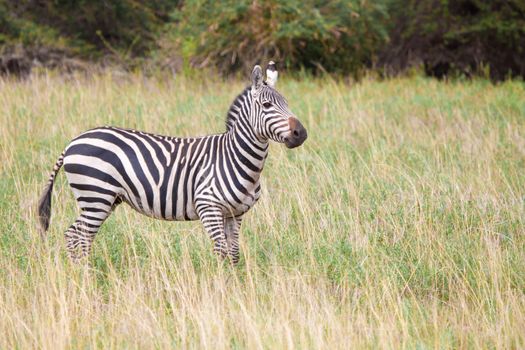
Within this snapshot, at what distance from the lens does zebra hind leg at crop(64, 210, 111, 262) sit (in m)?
5.66

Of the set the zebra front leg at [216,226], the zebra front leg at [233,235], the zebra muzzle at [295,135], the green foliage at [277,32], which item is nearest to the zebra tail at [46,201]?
the zebra front leg at [216,226]

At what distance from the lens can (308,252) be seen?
582cm

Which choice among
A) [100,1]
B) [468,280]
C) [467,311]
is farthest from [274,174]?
[100,1]

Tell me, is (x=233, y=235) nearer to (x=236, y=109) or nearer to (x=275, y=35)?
(x=236, y=109)

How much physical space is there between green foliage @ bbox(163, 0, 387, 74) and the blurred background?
0.07ft

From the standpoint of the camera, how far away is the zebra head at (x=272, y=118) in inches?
205

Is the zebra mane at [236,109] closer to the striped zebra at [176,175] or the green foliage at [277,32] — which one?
the striped zebra at [176,175]

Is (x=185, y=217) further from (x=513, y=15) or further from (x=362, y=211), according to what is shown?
(x=513, y=15)

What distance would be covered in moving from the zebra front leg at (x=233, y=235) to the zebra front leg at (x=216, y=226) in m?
0.19

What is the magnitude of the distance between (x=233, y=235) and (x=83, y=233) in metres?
1.03

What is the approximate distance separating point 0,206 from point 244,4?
893 cm

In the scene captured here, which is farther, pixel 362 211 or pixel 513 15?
pixel 513 15

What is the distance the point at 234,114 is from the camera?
5.86m

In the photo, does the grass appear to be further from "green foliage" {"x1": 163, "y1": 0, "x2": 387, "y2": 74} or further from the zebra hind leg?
"green foliage" {"x1": 163, "y1": 0, "x2": 387, "y2": 74}
